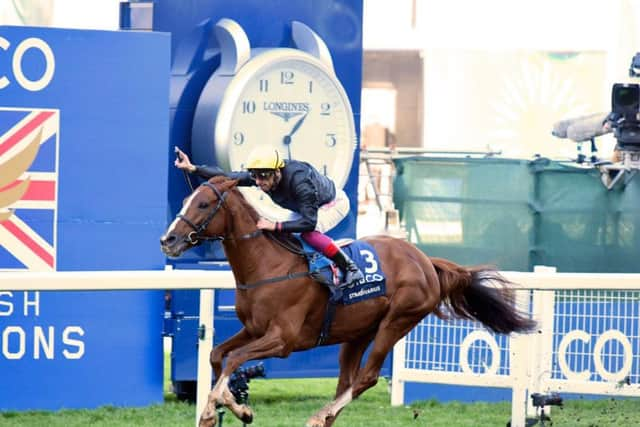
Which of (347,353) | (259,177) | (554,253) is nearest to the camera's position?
(259,177)

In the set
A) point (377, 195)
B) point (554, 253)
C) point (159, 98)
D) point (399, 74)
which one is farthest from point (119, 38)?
point (399, 74)

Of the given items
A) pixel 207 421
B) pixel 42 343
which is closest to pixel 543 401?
pixel 207 421

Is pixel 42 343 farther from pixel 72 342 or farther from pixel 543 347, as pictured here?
pixel 543 347

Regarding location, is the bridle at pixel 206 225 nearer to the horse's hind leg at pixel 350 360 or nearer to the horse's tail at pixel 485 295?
the horse's hind leg at pixel 350 360

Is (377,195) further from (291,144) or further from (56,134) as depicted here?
(56,134)

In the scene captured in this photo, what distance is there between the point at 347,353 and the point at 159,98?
1.90 metres

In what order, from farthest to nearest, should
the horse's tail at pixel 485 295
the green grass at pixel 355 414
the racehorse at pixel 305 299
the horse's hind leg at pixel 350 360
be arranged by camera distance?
1. the green grass at pixel 355 414
2. the horse's tail at pixel 485 295
3. the horse's hind leg at pixel 350 360
4. the racehorse at pixel 305 299

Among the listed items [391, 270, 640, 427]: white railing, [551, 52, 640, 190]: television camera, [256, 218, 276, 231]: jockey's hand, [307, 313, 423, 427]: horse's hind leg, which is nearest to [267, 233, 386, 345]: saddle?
[256, 218, 276, 231]: jockey's hand

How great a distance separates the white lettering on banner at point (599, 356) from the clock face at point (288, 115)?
1878 millimetres

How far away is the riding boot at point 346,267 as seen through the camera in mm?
7629

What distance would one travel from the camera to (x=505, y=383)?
29.1 feet

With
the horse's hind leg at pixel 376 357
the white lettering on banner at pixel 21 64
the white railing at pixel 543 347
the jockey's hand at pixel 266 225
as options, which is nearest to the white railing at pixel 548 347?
the white railing at pixel 543 347

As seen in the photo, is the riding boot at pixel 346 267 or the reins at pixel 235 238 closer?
the reins at pixel 235 238

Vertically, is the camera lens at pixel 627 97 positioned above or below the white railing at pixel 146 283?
above
